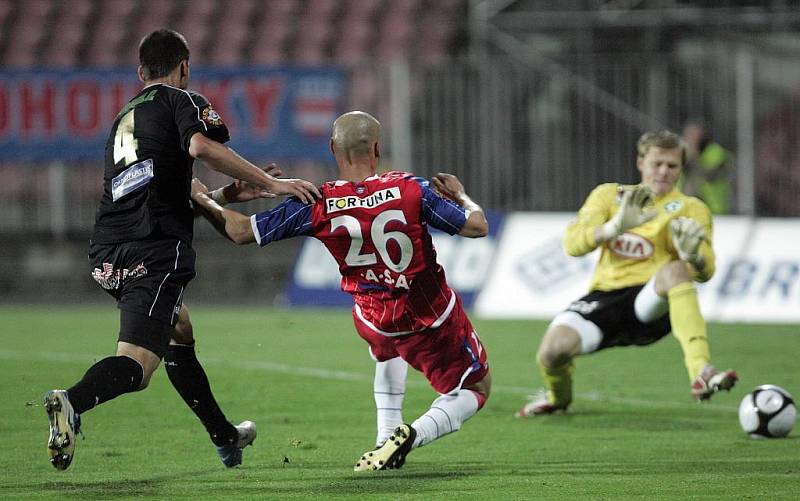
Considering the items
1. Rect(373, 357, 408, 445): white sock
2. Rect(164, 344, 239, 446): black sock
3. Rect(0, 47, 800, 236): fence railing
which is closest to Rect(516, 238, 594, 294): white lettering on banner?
Rect(0, 47, 800, 236): fence railing

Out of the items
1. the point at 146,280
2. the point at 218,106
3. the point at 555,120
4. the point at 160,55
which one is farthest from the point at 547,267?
the point at 146,280

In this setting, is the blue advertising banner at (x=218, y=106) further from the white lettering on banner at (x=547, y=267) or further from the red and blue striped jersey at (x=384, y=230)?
the red and blue striped jersey at (x=384, y=230)

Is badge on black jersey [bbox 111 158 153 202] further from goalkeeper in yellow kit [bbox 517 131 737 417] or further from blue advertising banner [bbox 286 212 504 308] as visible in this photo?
blue advertising banner [bbox 286 212 504 308]

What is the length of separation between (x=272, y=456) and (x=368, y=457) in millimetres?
815

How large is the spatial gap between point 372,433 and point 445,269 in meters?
7.40

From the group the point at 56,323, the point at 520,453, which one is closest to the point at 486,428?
the point at 520,453

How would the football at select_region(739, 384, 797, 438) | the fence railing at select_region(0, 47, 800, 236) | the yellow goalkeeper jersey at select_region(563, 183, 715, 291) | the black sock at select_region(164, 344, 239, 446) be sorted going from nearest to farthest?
the black sock at select_region(164, 344, 239, 446)
the football at select_region(739, 384, 797, 438)
the yellow goalkeeper jersey at select_region(563, 183, 715, 291)
the fence railing at select_region(0, 47, 800, 236)

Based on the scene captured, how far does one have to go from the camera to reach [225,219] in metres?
5.79

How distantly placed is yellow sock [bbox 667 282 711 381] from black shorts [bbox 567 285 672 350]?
323mm

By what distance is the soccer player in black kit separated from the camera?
5.45m

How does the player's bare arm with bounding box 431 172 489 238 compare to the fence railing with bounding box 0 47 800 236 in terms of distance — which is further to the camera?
the fence railing with bounding box 0 47 800 236

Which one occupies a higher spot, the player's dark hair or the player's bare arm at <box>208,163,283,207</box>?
the player's dark hair

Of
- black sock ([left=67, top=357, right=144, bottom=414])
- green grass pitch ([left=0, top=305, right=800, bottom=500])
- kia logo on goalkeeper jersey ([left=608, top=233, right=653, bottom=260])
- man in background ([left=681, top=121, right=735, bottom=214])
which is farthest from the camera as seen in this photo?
man in background ([left=681, top=121, right=735, bottom=214])

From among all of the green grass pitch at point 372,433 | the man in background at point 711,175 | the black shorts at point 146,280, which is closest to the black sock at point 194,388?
the green grass pitch at point 372,433
